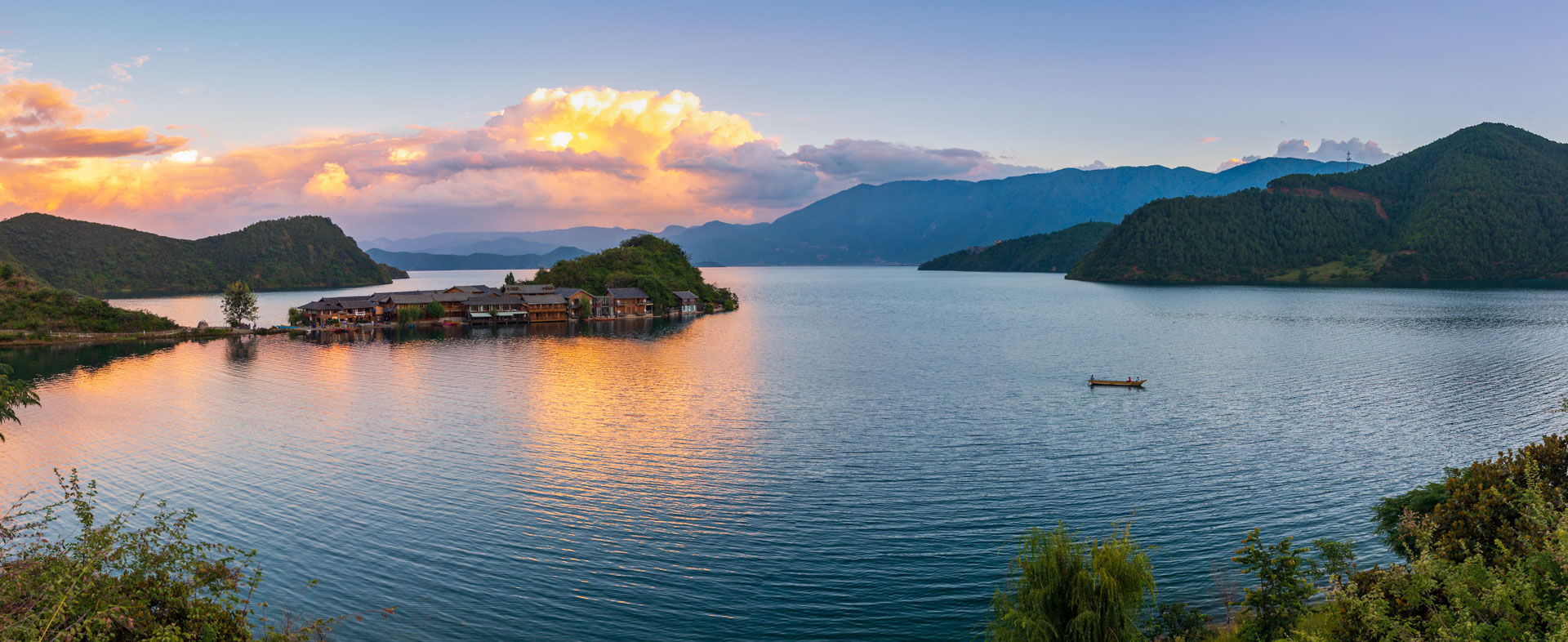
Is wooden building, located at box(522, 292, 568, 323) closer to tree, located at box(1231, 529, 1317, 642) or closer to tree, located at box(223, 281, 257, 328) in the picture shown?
tree, located at box(223, 281, 257, 328)

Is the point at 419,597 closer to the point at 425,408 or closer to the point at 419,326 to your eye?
the point at 425,408

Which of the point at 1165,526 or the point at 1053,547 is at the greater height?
the point at 1053,547

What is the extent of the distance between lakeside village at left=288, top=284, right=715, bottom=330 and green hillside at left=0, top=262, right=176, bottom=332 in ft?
57.9

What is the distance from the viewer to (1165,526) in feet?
87.6

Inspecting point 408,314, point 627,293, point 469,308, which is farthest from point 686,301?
point 408,314

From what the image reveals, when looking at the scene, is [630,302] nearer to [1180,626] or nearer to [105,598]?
[105,598]

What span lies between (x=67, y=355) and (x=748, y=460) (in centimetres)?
8616

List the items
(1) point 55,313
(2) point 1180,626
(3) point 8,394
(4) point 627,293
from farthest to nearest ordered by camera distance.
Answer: (4) point 627,293 < (1) point 55,313 < (2) point 1180,626 < (3) point 8,394

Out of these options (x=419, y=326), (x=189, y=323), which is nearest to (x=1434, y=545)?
(x=419, y=326)

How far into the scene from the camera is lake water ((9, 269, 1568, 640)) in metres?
22.4

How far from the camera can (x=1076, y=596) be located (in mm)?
16547

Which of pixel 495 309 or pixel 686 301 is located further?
pixel 686 301

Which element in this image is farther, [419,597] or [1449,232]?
[1449,232]

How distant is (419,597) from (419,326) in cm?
9750
